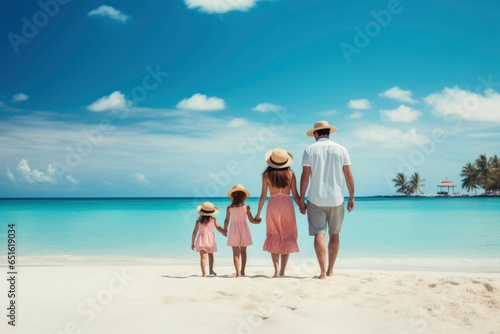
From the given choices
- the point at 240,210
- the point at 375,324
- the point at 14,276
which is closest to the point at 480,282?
the point at 375,324

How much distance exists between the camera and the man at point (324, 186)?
5.04m

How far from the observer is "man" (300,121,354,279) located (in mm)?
5035

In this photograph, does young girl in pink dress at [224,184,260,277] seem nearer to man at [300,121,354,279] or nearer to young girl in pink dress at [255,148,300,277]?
young girl in pink dress at [255,148,300,277]

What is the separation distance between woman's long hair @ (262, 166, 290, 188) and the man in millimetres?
195

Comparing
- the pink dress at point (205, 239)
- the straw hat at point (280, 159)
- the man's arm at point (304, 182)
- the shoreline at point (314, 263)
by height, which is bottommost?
the shoreline at point (314, 263)

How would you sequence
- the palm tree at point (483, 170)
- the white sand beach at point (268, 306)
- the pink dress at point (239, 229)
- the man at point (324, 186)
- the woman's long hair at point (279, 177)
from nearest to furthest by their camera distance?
the white sand beach at point (268, 306)
the man at point (324, 186)
the woman's long hair at point (279, 177)
the pink dress at point (239, 229)
the palm tree at point (483, 170)

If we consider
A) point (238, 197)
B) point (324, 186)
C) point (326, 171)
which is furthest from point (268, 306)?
point (238, 197)

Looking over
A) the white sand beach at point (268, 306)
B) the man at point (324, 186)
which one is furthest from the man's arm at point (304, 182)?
the white sand beach at point (268, 306)

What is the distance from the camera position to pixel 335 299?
416 cm

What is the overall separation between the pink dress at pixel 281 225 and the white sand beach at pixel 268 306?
0.51 m

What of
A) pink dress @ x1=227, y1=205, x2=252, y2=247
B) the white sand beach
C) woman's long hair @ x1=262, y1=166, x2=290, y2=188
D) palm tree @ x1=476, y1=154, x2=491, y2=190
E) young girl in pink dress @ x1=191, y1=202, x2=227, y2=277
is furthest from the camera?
palm tree @ x1=476, y1=154, x2=491, y2=190

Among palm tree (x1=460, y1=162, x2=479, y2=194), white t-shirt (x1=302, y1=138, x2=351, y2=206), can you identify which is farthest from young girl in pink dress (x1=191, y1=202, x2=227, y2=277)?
palm tree (x1=460, y1=162, x2=479, y2=194)

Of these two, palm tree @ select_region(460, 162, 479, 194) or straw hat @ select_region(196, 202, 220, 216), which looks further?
palm tree @ select_region(460, 162, 479, 194)

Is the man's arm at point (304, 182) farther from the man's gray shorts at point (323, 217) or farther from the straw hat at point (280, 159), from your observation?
the straw hat at point (280, 159)
